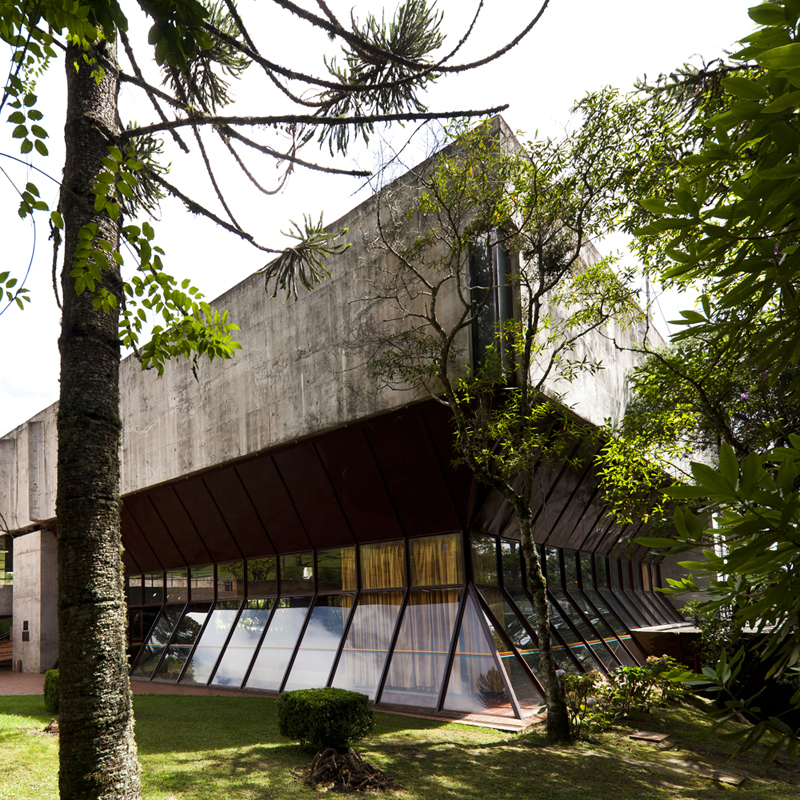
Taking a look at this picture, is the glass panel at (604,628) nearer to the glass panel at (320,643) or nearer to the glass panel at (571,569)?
the glass panel at (571,569)

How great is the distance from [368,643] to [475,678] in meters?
2.77

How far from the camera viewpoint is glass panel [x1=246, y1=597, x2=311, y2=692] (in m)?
14.8

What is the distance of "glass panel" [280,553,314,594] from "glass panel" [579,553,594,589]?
25.6ft

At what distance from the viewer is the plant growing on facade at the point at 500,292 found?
10.1m

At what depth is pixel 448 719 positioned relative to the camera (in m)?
11.1

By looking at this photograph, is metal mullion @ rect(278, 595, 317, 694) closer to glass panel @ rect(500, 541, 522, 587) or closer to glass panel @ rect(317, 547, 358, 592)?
glass panel @ rect(317, 547, 358, 592)

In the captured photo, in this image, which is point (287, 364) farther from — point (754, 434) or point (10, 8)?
point (10, 8)

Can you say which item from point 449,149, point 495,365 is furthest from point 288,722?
point 449,149

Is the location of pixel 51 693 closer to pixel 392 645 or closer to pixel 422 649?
pixel 392 645

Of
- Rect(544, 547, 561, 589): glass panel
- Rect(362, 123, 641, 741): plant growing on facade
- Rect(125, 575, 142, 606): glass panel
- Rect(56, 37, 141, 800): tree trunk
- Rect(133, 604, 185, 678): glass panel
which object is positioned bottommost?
Rect(133, 604, 185, 678): glass panel

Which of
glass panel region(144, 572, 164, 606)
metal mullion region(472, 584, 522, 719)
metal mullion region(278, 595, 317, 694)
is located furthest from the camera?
glass panel region(144, 572, 164, 606)

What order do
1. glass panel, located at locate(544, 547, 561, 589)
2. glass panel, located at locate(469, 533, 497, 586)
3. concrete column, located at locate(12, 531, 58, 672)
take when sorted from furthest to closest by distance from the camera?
1. concrete column, located at locate(12, 531, 58, 672)
2. glass panel, located at locate(544, 547, 561, 589)
3. glass panel, located at locate(469, 533, 497, 586)

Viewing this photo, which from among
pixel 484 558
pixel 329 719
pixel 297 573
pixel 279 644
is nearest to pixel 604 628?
pixel 484 558

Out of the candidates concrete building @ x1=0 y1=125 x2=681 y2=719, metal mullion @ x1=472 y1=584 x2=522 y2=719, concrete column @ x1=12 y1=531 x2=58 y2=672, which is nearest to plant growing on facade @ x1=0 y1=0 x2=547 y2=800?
concrete building @ x1=0 y1=125 x2=681 y2=719
